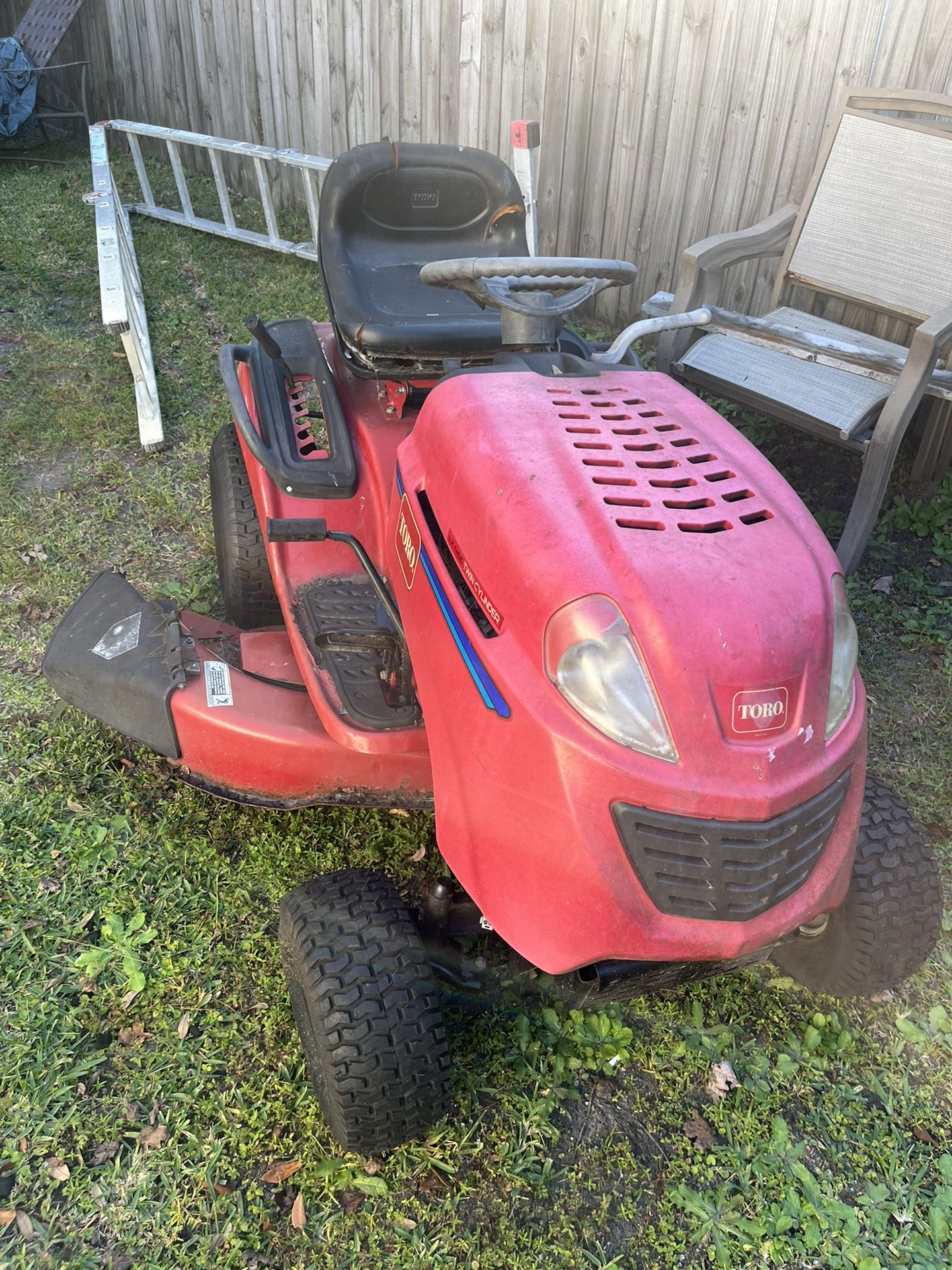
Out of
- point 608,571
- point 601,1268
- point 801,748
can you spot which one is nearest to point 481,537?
point 608,571

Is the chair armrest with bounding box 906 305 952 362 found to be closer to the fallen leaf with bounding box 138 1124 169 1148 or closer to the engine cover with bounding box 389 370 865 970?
the engine cover with bounding box 389 370 865 970

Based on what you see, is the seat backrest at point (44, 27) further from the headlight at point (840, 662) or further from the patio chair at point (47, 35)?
the headlight at point (840, 662)

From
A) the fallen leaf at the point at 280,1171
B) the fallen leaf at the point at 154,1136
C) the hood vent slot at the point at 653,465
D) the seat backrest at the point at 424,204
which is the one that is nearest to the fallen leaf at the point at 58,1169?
the fallen leaf at the point at 154,1136

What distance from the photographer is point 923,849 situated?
2074 mm

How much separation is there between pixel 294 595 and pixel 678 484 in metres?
1.15

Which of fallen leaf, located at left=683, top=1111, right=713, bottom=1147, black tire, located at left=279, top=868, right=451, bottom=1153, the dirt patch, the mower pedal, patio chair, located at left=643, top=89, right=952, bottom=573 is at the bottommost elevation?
fallen leaf, located at left=683, top=1111, right=713, bottom=1147

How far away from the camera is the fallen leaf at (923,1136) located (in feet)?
6.61

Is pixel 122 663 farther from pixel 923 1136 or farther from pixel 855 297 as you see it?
pixel 855 297

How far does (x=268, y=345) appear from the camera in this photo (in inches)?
102

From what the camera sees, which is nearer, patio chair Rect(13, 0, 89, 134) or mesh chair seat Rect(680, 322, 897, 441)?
mesh chair seat Rect(680, 322, 897, 441)

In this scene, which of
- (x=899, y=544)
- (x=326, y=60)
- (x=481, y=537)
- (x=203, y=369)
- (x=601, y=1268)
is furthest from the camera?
(x=326, y=60)

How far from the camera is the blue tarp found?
7.50 metres

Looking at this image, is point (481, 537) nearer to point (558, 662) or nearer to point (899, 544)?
point (558, 662)

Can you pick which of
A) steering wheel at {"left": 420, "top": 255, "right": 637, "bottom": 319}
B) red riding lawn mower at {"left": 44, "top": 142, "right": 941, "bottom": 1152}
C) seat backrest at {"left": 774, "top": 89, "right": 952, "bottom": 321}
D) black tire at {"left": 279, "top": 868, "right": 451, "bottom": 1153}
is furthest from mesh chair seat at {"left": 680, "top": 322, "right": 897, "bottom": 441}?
black tire at {"left": 279, "top": 868, "right": 451, "bottom": 1153}
